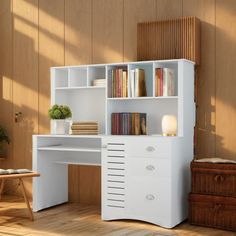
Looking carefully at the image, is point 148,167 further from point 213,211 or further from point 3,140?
point 3,140

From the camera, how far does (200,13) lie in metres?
5.06

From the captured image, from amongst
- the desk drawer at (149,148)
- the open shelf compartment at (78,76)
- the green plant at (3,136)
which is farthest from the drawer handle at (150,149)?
the green plant at (3,136)

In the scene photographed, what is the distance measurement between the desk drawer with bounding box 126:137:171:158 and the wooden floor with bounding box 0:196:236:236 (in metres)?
0.69

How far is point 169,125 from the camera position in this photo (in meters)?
4.87

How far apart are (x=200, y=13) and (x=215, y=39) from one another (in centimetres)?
33

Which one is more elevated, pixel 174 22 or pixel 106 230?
pixel 174 22

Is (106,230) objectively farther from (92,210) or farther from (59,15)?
(59,15)

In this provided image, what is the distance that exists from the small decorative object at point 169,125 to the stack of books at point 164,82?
242mm

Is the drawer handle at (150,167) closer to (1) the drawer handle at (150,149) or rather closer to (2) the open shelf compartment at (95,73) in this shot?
(1) the drawer handle at (150,149)

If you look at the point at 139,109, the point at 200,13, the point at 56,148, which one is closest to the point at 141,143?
the point at 139,109

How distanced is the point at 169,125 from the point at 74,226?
136 cm

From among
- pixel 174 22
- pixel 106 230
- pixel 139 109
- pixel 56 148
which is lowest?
pixel 106 230

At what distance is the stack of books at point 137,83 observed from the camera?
5.00 m

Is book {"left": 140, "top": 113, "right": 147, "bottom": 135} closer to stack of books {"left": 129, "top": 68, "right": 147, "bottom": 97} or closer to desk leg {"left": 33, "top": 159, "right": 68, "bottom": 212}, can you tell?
stack of books {"left": 129, "top": 68, "right": 147, "bottom": 97}
